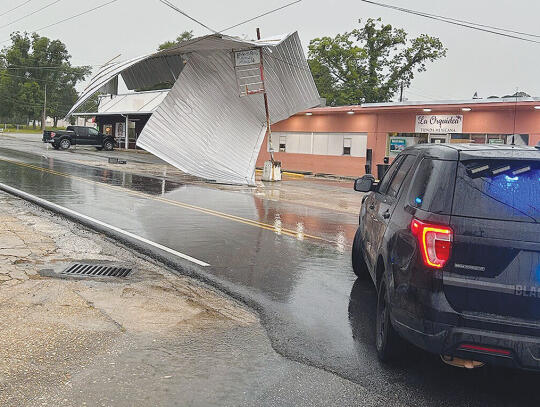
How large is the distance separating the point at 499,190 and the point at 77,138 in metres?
41.3

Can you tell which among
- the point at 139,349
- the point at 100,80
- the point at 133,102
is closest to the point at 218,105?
the point at 100,80

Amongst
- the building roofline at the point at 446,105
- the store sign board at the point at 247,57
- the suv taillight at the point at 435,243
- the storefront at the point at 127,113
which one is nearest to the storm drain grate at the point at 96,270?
the suv taillight at the point at 435,243

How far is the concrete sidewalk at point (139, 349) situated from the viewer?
359 cm

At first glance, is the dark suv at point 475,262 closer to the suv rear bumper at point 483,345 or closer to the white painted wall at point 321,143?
the suv rear bumper at point 483,345

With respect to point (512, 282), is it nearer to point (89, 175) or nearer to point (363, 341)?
point (363, 341)

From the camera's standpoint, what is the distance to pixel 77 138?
4084 cm

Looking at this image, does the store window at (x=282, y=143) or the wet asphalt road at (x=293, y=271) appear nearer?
the wet asphalt road at (x=293, y=271)

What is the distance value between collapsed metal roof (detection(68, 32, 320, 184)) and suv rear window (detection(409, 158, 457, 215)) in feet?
57.7

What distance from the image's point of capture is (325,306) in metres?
5.80

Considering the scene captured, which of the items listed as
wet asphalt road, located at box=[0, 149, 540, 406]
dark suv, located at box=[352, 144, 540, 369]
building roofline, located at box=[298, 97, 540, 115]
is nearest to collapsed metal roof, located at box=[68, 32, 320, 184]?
building roofline, located at box=[298, 97, 540, 115]

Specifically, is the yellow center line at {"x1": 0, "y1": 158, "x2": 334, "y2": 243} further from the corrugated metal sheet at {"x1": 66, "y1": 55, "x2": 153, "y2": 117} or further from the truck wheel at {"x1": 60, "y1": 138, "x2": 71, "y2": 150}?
the truck wheel at {"x1": 60, "y1": 138, "x2": 71, "y2": 150}

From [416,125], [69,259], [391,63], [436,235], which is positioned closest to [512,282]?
[436,235]

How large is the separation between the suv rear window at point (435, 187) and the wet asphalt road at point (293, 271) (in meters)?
1.36

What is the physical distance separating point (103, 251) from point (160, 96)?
1452 inches
